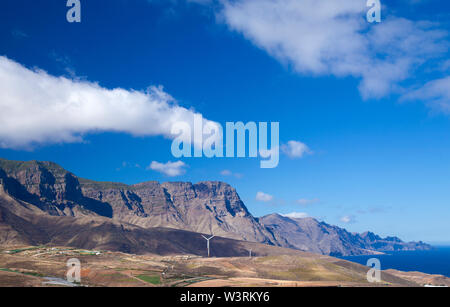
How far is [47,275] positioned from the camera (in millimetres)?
199500
